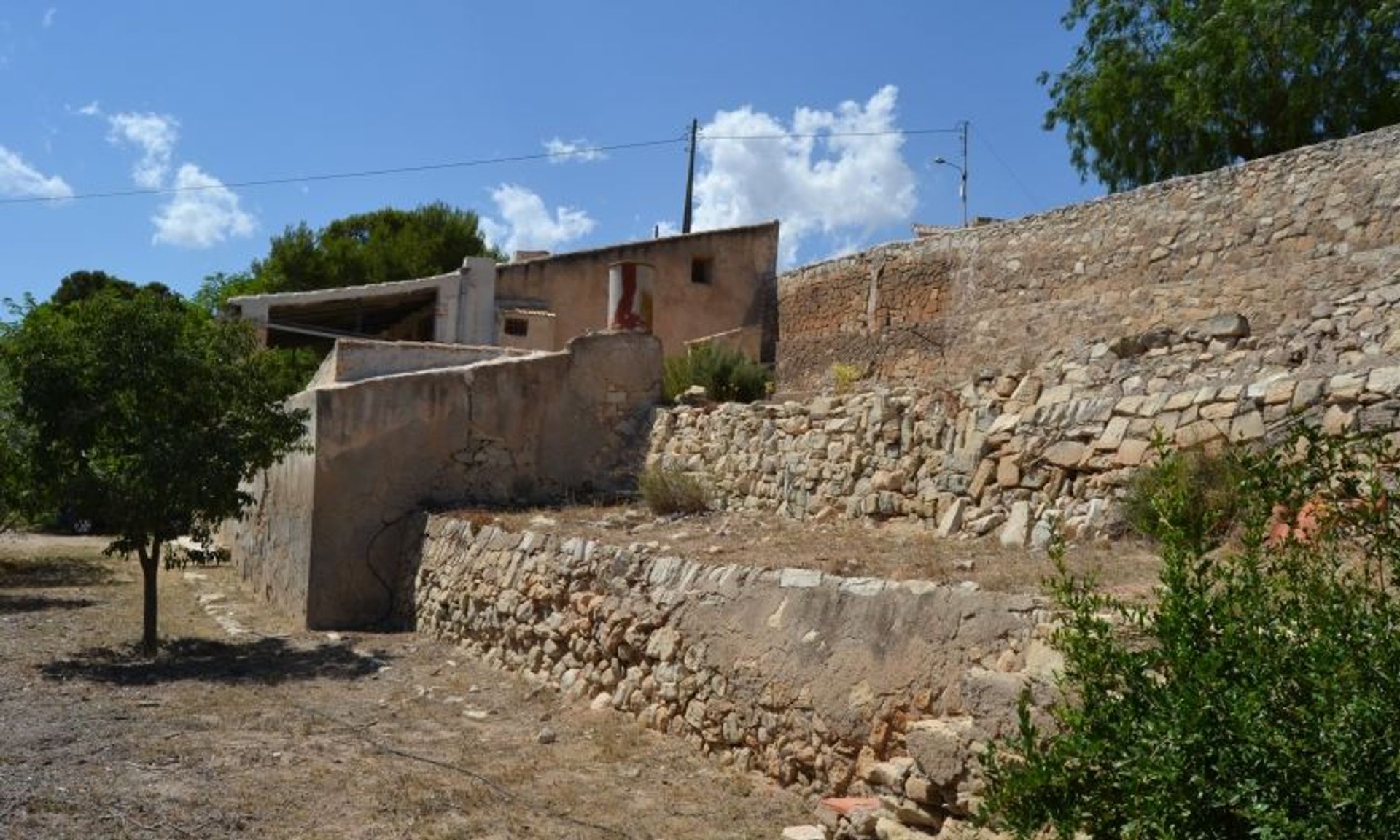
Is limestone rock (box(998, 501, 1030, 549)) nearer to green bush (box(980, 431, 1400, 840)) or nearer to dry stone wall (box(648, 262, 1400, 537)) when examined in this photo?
dry stone wall (box(648, 262, 1400, 537))

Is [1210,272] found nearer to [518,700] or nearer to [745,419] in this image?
[745,419]

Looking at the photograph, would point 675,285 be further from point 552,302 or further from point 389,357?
point 389,357

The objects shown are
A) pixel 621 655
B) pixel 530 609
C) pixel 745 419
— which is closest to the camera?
pixel 621 655

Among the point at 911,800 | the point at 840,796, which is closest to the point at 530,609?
the point at 840,796

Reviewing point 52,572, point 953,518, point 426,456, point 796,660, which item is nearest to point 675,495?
point 426,456

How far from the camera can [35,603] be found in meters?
14.1

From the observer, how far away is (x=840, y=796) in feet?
20.0

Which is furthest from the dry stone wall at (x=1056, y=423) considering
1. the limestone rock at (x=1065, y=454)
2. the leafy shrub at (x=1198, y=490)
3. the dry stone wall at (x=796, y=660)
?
the dry stone wall at (x=796, y=660)

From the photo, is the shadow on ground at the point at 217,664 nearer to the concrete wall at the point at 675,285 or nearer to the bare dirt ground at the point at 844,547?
the bare dirt ground at the point at 844,547

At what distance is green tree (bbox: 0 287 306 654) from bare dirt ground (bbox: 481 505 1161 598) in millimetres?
2402

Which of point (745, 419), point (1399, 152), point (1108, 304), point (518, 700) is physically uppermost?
point (1399, 152)

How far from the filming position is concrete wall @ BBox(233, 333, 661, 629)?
12.4 m

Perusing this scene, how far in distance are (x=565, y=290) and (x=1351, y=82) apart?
14.7 m

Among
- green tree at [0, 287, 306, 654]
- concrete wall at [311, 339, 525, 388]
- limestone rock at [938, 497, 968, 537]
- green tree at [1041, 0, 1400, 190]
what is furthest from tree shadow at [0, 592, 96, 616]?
green tree at [1041, 0, 1400, 190]
